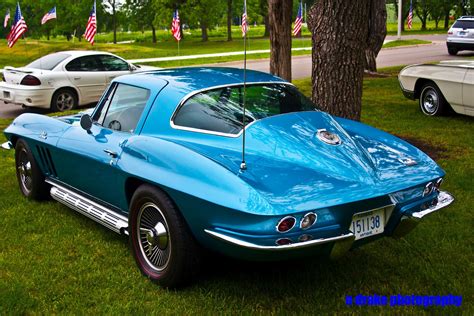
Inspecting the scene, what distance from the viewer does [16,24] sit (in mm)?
17500

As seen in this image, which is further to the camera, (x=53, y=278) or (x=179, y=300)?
(x=53, y=278)

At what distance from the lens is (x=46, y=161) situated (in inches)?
212

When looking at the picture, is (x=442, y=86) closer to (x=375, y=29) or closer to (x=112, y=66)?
(x=375, y=29)

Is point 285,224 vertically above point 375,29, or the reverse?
point 375,29

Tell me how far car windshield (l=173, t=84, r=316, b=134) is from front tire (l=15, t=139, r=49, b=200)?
2213 mm

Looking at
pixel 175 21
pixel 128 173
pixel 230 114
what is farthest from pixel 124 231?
pixel 175 21

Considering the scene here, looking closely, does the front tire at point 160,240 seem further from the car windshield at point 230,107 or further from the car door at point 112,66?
the car door at point 112,66

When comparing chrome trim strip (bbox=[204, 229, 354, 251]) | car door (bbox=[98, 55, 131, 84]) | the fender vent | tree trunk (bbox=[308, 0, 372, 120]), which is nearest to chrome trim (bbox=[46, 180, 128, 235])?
the fender vent

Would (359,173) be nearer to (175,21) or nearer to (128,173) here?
(128,173)

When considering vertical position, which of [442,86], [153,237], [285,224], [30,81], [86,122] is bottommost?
[153,237]

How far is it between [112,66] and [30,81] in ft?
6.75

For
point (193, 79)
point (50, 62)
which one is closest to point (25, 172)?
point (193, 79)

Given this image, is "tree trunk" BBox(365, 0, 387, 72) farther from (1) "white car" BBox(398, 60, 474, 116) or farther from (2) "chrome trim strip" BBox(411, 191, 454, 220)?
(2) "chrome trim strip" BBox(411, 191, 454, 220)

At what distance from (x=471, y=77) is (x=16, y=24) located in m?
14.0
